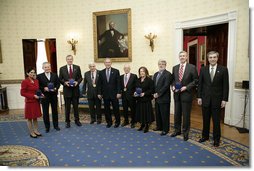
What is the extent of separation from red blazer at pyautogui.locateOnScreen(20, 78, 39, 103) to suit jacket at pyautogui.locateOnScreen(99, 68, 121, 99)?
1476mm

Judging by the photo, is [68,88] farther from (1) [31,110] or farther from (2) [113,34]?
(2) [113,34]

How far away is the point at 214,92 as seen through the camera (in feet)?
12.6

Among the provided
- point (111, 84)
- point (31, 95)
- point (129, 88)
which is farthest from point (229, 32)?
point (31, 95)

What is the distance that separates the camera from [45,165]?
11.0 feet

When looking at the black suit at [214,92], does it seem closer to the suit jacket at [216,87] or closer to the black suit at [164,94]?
the suit jacket at [216,87]

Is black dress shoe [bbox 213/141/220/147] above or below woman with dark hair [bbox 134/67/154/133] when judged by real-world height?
below

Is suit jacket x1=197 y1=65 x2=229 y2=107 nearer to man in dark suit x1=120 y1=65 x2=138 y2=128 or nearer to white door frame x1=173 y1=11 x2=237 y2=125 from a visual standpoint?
white door frame x1=173 y1=11 x2=237 y2=125

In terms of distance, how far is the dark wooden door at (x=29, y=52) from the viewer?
772 centimetres

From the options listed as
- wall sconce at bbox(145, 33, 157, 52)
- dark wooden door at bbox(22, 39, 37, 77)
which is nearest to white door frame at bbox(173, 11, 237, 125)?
wall sconce at bbox(145, 33, 157, 52)

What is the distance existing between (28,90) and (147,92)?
95.0 inches

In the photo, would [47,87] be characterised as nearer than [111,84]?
Yes

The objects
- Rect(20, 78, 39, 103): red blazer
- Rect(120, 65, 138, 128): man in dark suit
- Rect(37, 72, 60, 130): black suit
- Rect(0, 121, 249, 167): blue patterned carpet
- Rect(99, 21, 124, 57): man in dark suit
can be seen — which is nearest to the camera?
Rect(0, 121, 249, 167): blue patterned carpet

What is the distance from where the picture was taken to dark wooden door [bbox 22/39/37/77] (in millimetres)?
7723

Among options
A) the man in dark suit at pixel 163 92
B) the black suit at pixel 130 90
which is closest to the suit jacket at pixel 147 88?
the man in dark suit at pixel 163 92
